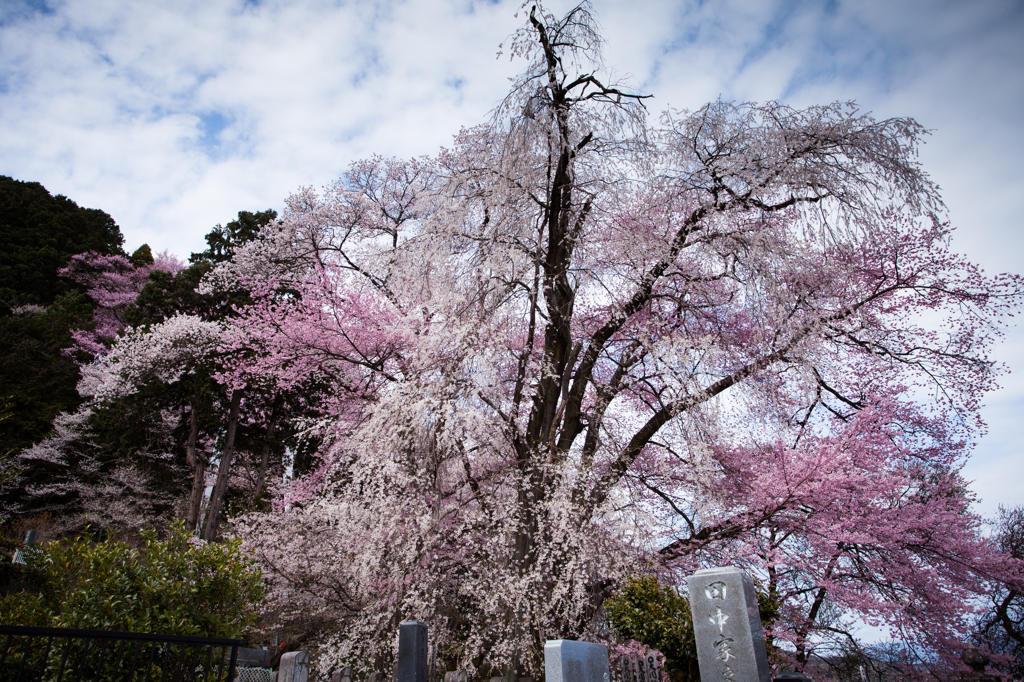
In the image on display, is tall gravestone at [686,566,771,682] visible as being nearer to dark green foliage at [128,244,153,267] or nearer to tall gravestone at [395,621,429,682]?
tall gravestone at [395,621,429,682]

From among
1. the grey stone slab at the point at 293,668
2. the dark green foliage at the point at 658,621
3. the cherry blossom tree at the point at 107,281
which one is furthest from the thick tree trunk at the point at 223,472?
the dark green foliage at the point at 658,621

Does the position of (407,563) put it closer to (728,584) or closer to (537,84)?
(728,584)

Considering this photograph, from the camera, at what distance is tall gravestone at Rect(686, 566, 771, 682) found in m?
3.86

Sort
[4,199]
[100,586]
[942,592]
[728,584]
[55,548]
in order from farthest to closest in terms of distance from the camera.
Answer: [4,199] < [942,592] < [55,548] < [100,586] < [728,584]

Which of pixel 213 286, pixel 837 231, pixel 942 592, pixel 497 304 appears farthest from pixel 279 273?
pixel 942 592

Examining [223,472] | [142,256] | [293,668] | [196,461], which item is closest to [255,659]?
[293,668]

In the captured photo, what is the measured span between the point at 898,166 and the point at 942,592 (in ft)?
20.2

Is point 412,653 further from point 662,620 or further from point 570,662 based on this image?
point 662,620

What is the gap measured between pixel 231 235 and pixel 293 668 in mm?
14440

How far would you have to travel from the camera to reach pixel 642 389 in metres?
9.09

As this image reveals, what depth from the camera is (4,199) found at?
23047 mm

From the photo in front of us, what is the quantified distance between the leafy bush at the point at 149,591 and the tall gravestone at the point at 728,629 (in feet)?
13.4

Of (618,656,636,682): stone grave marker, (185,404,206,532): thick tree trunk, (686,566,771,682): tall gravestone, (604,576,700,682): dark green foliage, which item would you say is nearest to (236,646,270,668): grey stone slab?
(185,404,206,532): thick tree trunk

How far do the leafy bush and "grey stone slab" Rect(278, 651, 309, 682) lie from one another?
11.5 ft
